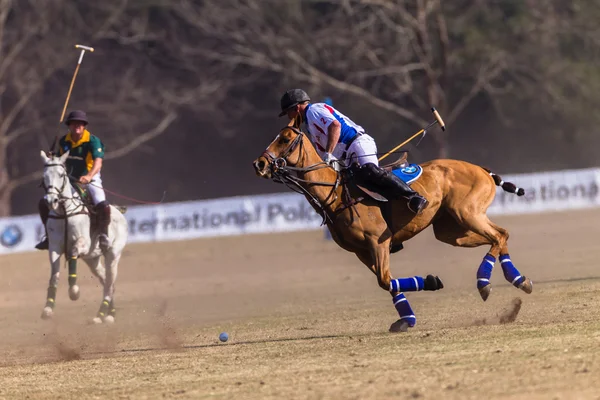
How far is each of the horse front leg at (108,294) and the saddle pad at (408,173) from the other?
5.19 metres

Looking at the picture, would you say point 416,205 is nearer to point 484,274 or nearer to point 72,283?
point 484,274

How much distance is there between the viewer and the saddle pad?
1108 cm

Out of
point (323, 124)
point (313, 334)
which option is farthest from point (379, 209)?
point (313, 334)

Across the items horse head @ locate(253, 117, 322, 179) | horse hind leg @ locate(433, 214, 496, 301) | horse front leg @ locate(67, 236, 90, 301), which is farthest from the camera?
horse front leg @ locate(67, 236, 90, 301)

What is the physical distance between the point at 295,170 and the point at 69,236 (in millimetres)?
4982

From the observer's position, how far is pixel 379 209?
1084 cm

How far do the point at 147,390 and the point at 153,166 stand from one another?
125ft

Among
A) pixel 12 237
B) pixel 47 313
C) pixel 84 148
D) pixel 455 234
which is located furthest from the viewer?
pixel 12 237

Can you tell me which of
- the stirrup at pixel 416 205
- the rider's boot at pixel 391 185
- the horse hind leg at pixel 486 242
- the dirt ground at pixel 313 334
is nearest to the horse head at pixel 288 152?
the rider's boot at pixel 391 185

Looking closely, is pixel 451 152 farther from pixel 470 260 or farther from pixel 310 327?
pixel 310 327

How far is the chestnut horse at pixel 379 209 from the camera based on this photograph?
10.6 m

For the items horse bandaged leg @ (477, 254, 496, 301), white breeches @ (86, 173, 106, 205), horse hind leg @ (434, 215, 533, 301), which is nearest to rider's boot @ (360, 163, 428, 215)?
horse hind leg @ (434, 215, 533, 301)

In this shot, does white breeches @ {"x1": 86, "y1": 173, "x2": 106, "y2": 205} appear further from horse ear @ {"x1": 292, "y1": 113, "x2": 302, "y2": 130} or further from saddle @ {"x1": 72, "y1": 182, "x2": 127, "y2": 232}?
horse ear @ {"x1": 292, "y1": 113, "x2": 302, "y2": 130}

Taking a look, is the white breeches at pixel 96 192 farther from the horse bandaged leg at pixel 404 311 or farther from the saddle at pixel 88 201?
the horse bandaged leg at pixel 404 311
